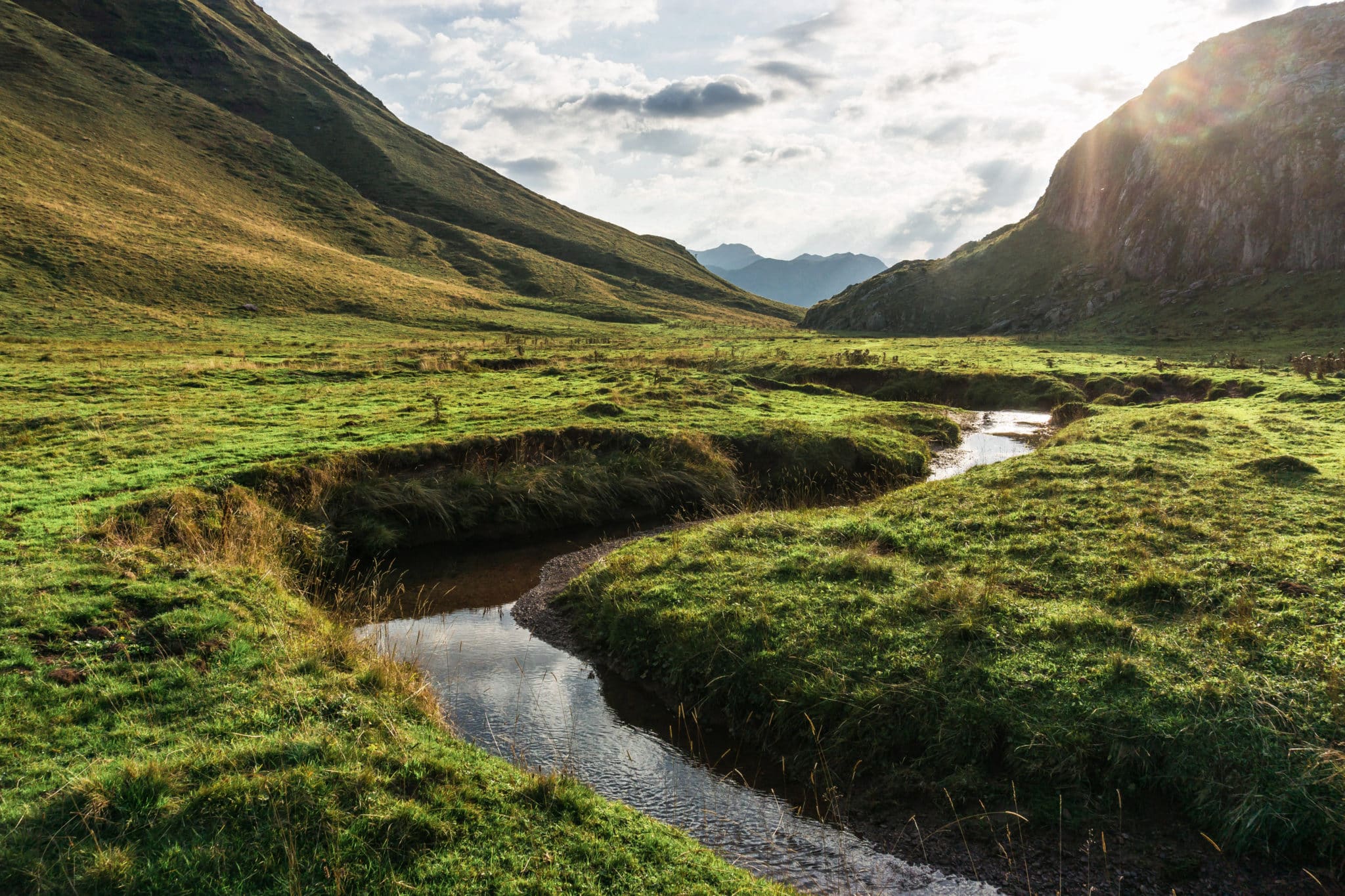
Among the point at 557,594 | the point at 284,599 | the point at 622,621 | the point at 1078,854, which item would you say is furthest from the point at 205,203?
the point at 1078,854

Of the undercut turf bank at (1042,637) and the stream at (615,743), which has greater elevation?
the undercut turf bank at (1042,637)

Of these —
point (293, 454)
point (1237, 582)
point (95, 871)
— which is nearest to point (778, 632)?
point (1237, 582)

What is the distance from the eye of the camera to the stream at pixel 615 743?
9102 millimetres

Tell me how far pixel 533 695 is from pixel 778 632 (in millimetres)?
4952

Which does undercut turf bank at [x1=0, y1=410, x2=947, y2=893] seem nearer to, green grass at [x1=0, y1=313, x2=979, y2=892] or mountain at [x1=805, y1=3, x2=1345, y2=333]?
green grass at [x1=0, y1=313, x2=979, y2=892]

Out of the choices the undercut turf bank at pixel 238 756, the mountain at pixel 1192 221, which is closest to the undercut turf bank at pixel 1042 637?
the undercut turf bank at pixel 238 756

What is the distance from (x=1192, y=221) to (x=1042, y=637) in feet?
422

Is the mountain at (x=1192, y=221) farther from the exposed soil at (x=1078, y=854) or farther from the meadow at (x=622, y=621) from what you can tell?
the exposed soil at (x=1078, y=854)

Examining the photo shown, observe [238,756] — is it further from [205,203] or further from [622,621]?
[205,203]

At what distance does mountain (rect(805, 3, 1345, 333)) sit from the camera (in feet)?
306

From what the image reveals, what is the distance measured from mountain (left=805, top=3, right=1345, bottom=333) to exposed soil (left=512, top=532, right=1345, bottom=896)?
94922 mm

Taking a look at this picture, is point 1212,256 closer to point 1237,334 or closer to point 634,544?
point 1237,334

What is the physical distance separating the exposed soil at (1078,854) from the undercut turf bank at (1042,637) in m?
0.28

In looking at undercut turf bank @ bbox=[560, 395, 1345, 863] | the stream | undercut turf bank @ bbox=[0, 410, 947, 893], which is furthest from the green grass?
undercut turf bank @ bbox=[560, 395, 1345, 863]
